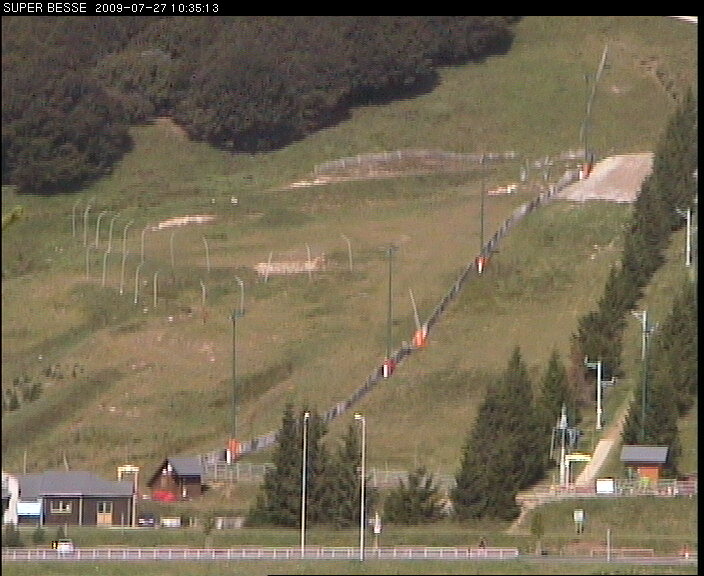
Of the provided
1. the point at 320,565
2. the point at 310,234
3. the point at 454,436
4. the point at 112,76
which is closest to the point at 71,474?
the point at 454,436

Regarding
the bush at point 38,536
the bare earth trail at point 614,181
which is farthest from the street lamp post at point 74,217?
the bush at point 38,536

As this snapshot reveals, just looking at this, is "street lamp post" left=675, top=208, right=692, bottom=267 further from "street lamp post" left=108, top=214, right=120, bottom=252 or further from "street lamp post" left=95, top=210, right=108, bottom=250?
"street lamp post" left=95, top=210, right=108, bottom=250

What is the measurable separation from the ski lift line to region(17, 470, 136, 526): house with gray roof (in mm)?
9186

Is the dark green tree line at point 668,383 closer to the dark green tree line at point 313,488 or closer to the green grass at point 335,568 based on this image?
the dark green tree line at point 313,488

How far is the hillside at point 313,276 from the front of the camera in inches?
3585

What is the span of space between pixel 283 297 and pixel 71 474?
30.7 m

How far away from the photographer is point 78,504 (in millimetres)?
75938

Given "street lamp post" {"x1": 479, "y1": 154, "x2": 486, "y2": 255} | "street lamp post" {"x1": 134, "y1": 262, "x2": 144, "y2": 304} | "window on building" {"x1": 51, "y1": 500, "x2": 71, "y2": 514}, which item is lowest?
"window on building" {"x1": 51, "y1": 500, "x2": 71, "y2": 514}

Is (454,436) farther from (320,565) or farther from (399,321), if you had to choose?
(320,565)

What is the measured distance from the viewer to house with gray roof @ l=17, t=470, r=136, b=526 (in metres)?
75.4

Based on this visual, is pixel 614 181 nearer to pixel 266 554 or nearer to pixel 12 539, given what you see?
pixel 12 539

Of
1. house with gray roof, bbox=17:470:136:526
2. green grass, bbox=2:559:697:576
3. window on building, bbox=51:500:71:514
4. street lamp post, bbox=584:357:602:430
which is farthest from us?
street lamp post, bbox=584:357:602:430

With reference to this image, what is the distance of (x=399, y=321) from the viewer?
10169 cm

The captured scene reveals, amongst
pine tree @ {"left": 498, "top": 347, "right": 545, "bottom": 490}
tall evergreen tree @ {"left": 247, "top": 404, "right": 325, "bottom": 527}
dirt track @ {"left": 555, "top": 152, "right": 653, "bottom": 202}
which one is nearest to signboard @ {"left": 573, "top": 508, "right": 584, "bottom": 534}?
pine tree @ {"left": 498, "top": 347, "right": 545, "bottom": 490}
